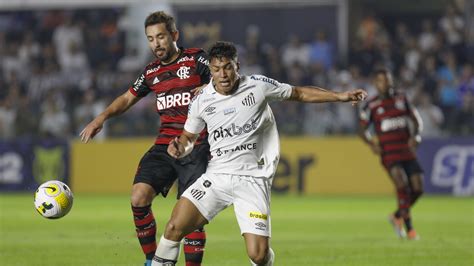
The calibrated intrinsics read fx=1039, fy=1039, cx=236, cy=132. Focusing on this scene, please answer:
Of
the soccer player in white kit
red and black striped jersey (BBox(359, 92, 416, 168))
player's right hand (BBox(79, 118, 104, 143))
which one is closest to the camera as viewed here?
the soccer player in white kit

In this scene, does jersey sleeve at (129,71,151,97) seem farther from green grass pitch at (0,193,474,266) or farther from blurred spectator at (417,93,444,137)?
blurred spectator at (417,93,444,137)

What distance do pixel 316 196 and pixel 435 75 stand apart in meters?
3.77

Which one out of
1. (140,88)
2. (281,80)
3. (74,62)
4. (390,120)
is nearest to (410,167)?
(390,120)

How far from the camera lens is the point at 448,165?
73.8 feet

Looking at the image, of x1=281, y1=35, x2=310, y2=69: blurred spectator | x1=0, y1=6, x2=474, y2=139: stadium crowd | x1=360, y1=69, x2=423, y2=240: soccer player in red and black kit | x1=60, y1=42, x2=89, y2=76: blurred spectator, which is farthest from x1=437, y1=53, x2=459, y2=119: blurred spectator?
x1=60, y1=42, x2=89, y2=76: blurred spectator

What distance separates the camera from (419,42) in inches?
966

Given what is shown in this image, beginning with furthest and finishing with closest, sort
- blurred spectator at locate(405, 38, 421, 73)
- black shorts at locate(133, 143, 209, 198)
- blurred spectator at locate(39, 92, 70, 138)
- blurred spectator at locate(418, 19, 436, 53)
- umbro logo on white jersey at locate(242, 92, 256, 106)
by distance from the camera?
blurred spectator at locate(39, 92, 70, 138) < blurred spectator at locate(418, 19, 436, 53) < blurred spectator at locate(405, 38, 421, 73) < black shorts at locate(133, 143, 209, 198) < umbro logo on white jersey at locate(242, 92, 256, 106)

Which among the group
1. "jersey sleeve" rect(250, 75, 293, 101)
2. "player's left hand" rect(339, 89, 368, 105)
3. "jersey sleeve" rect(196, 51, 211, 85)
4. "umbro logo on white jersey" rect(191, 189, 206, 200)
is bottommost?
"umbro logo on white jersey" rect(191, 189, 206, 200)

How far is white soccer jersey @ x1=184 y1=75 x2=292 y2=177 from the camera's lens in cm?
821

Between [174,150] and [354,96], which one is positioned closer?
[354,96]

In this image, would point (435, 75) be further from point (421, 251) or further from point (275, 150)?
point (275, 150)

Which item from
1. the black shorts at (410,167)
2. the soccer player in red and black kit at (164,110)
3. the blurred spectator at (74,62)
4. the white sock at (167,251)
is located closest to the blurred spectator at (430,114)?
the black shorts at (410,167)

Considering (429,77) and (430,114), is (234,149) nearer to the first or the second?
(430,114)

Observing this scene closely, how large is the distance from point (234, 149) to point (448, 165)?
49.2ft
